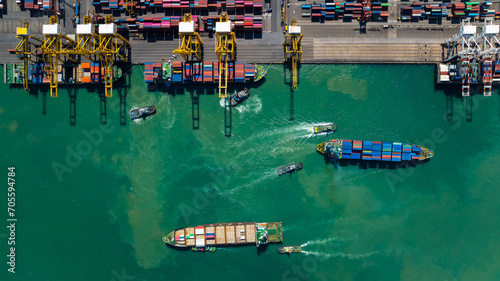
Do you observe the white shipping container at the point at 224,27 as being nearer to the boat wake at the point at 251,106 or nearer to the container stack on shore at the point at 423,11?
the boat wake at the point at 251,106

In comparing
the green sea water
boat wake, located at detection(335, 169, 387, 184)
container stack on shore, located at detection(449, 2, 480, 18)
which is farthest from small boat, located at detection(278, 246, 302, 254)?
container stack on shore, located at detection(449, 2, 480, 18)

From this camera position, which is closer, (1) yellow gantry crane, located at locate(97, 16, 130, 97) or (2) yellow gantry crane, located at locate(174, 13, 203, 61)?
(2) yellow gantry crane, located at locate(174, 13, 203, 61)

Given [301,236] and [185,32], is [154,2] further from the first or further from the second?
[301,236]

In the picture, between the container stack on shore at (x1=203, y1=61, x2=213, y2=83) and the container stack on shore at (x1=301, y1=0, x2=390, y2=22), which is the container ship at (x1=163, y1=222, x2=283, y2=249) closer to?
the container stack on shore at (x1=203, y1=61, x2=213, y2=83)

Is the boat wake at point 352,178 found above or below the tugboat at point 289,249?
above

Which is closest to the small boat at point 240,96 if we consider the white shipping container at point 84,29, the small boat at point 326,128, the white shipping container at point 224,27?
the white shipping container at point 224,27

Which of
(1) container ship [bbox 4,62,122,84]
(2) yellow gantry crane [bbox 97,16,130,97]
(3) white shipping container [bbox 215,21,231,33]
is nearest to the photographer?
(3) white shipping container [bbox 215,21,231,33]

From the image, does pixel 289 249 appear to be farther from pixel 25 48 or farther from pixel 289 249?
pixel 25 48
